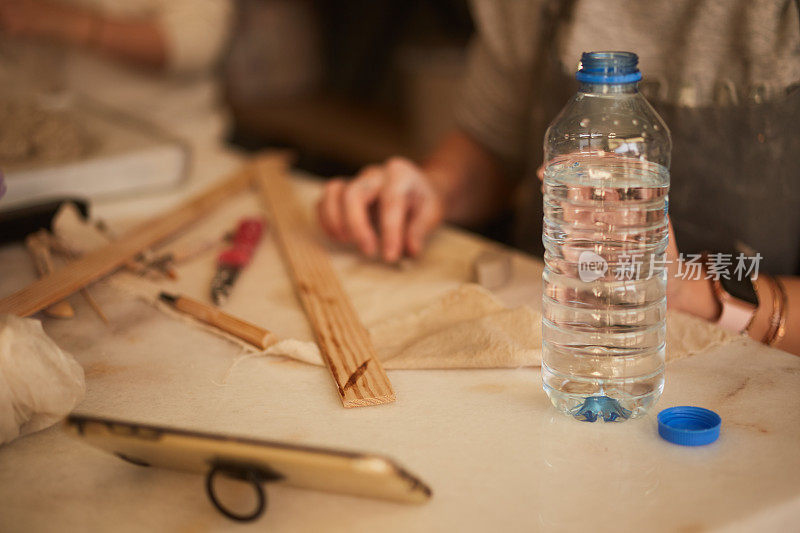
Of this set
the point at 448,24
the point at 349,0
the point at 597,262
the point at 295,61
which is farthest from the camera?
the point at 295,61

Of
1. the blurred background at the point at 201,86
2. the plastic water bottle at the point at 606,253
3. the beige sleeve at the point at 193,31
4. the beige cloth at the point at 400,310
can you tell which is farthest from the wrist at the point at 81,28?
the plastic water bottle at the point at 606,253

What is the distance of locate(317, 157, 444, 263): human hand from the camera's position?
1.18 meters

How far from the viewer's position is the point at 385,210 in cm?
119

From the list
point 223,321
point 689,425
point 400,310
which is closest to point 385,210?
point 400,310

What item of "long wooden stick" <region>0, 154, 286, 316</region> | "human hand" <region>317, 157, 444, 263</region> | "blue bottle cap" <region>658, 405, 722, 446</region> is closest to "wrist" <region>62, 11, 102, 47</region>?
"long wooden stick" <region>0, 154, 286, 316</region>

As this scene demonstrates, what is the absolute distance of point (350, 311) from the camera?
Answer: 989 mm

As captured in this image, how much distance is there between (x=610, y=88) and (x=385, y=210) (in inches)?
20.2

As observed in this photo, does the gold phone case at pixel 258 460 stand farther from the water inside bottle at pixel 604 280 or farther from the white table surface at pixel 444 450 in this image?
the water inside bottle at pixel 604 280

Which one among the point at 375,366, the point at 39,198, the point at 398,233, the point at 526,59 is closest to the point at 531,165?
the point at 526,59

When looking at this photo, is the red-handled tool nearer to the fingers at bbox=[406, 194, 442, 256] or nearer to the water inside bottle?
the fingers at bbox=[406, 194, 442, 256]

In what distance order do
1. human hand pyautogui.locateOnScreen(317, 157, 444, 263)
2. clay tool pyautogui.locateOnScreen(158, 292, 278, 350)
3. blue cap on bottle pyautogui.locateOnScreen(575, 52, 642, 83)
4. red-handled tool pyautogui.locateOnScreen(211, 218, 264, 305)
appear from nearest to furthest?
blue cap on bottle pyautogui.locateOnScreen(575, 52, 642, 83), clay tool pyautogui.locateOnScreen(158, 292, 278, 350), red-handled tool pyautogui.locateOnScreen(211, 218, 264, 305), human hand pyautogui.locateOnScreen(317, 157, 444, 263)

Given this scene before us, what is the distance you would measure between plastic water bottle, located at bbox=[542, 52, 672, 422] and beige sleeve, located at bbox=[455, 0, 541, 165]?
590 mm

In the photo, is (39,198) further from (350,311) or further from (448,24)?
(448,24)

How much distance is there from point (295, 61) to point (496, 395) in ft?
11.7
